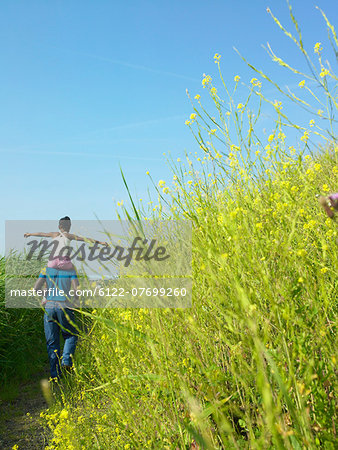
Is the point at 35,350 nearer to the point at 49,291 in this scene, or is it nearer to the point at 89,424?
the point at 49,291

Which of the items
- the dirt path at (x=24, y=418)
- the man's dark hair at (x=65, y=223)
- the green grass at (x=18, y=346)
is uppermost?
the man's dark hair at (x=65, y=223)

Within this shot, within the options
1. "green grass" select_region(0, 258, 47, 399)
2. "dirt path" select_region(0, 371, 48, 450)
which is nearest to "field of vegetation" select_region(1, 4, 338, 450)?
"dirt path" select_region(0, 371, 48, 450)

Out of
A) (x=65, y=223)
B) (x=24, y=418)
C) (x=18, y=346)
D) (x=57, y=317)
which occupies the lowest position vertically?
(x=24, y=418)

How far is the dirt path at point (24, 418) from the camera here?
13.9 feet

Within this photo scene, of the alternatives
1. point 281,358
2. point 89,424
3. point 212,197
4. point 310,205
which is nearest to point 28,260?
point 89,424

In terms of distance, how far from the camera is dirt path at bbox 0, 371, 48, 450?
4.24m

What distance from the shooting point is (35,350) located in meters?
7.18

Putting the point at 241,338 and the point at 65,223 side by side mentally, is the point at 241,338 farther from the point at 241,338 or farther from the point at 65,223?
the point at 65,223

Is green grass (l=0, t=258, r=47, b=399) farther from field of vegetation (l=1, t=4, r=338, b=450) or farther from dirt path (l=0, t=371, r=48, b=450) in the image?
field of vegetation (l=1, t=4, r=338, b=450)

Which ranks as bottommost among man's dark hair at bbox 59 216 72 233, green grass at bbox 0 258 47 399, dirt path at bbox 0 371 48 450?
dirt path at bbox 0 371 48 450

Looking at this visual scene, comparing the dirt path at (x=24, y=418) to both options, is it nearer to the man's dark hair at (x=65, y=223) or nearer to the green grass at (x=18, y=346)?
the green grass at (x=18, y=346)

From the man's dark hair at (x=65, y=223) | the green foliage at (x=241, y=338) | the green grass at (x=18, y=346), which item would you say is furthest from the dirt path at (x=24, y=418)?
the man's dark hair at (x=65, y=223)

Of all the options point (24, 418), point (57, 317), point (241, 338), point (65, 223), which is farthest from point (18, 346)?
point (241, 338)

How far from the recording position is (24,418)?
4984 mm
